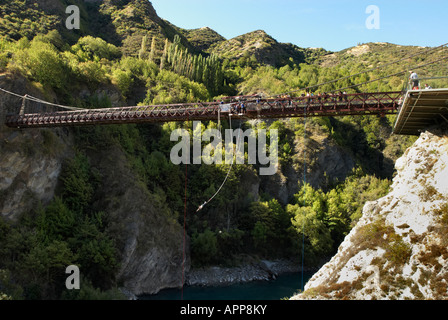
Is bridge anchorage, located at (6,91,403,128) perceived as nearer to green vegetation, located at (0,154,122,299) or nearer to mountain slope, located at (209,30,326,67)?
green vegetation, located at (0,154,122,299)

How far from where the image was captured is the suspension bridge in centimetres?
1464

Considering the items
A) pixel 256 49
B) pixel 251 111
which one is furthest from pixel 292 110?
pixel 256 49

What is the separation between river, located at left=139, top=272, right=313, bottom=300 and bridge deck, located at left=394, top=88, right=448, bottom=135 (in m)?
20.9

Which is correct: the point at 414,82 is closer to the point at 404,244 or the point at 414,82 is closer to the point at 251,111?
the point at 404,244

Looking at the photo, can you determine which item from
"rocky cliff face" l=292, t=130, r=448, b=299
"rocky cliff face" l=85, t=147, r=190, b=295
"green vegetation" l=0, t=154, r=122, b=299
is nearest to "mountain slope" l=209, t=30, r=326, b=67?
"rocky cliff face" l=85, t=147, r=190, b=295

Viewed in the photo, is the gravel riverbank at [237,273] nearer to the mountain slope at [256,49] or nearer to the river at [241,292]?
the river at [241,292]

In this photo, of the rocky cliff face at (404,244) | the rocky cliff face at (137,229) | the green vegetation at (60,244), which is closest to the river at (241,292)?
the rocky cliff face at (137,229)

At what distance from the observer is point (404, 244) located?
40.6ft

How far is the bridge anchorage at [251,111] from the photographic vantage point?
18.5 m

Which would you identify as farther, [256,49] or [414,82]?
[256,49]

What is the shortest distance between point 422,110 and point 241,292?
79.3 feet

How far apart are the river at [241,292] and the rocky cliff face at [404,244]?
684 inches
